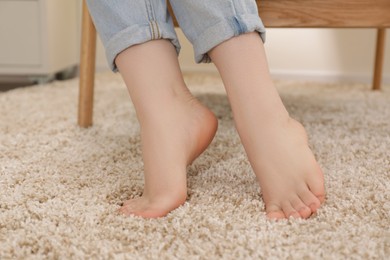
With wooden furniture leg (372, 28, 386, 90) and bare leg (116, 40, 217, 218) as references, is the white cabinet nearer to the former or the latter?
wooden furniture leg (372, 28, 386, 90)

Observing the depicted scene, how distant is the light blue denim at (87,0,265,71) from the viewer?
63cm

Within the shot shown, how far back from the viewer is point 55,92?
171cm

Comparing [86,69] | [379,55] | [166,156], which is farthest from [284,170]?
[379,55]

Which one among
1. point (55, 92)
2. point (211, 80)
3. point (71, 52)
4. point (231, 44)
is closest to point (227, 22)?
point (231, 44)

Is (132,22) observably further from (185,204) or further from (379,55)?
(379,55)

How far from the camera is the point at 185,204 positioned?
642 mm

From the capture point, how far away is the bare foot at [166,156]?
63 cm

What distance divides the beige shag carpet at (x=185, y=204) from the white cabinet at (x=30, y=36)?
0.75 m

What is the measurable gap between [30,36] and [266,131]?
4.93 feet

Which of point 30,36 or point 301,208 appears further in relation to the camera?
point 30,36

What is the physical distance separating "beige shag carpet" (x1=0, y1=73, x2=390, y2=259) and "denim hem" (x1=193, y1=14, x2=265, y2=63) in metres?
0.20

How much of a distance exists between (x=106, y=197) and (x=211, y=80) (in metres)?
1.41

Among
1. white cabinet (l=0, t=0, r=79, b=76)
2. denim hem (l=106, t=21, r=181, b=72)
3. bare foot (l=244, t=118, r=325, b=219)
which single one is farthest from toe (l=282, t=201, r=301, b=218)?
white cabinet (l=0, t=0, r=79, b=76)

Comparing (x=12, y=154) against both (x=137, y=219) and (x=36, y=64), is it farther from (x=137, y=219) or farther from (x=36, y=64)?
(x=36, y=64)
